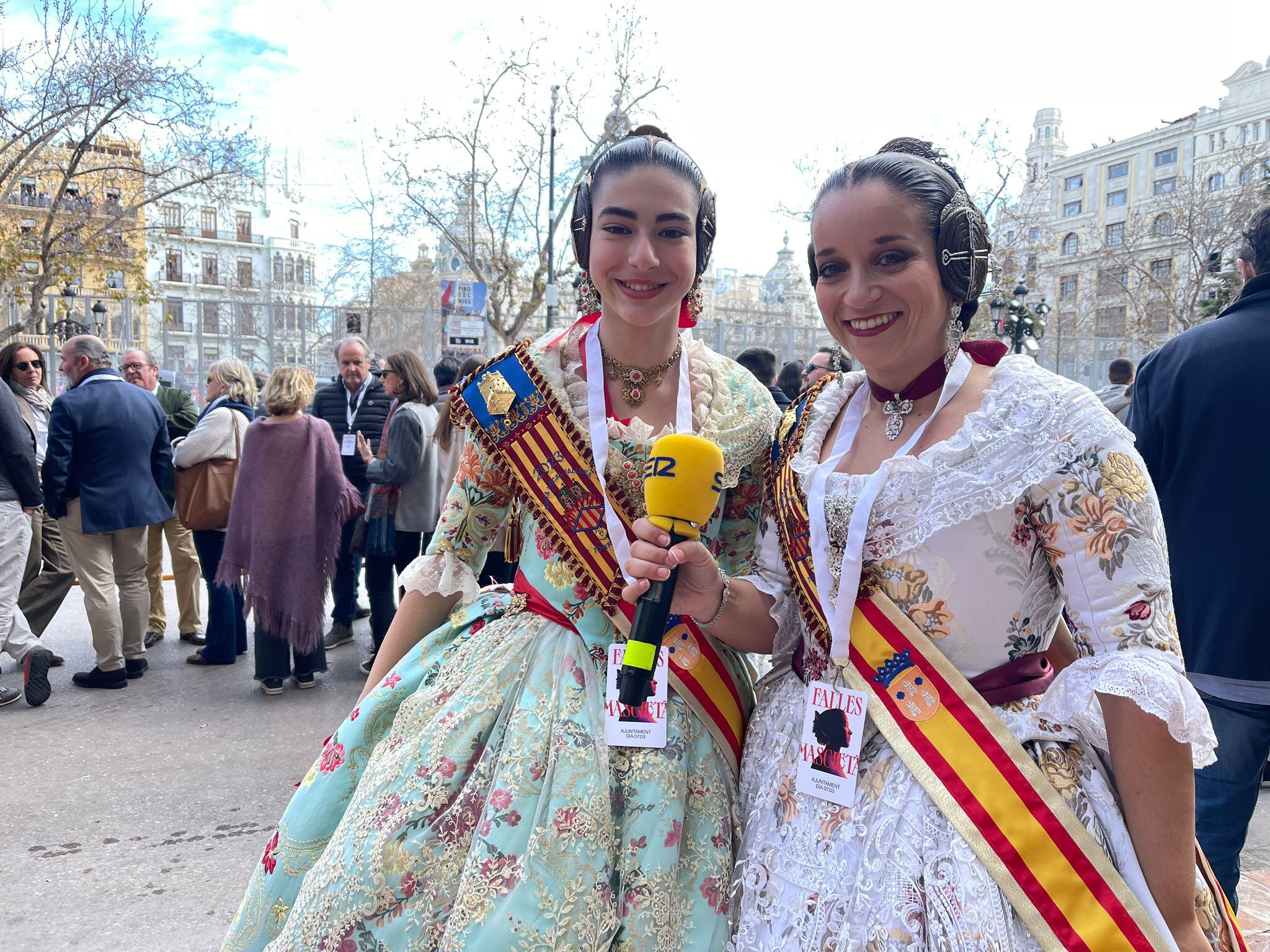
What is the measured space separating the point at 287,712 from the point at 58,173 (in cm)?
1195

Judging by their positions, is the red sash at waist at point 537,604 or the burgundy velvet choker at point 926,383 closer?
the burgundy velvet choker at point 926,383

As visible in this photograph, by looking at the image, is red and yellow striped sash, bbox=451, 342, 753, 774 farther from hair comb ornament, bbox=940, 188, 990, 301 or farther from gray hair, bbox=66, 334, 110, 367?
gray hair, bbox=66, 334, 110, 367

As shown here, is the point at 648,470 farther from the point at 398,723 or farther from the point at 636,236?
A: the point at 398,723

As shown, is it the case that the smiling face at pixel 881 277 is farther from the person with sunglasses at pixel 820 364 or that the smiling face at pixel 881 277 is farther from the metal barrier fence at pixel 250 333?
the metal barrier fence at pixel 250 333

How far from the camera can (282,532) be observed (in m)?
4.86

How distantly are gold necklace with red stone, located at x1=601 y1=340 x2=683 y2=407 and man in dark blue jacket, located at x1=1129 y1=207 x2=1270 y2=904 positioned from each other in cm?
148

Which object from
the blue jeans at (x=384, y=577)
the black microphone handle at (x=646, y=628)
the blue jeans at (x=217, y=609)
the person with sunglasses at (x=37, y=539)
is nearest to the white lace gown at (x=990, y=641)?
the black microphone handle at (x=646, y=628)

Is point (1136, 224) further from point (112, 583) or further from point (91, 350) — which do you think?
point (112, 583)

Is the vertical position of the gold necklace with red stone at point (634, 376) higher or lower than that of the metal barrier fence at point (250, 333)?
lower

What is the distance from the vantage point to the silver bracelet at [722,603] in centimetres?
150

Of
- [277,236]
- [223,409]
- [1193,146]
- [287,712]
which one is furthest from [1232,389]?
[1193,146]

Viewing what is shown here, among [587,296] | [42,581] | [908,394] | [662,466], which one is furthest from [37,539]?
[908,394]

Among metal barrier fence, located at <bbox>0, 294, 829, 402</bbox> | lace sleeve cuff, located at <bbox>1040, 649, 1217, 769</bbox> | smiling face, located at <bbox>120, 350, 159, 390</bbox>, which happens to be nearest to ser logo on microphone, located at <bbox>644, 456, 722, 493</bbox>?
lace sleeve cuff, located at <bbox>1040, 649, 1217, 769</bbox>

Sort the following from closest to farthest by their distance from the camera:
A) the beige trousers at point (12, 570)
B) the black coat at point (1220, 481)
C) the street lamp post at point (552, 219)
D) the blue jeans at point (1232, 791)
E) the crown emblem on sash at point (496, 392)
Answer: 1. the crown emblem on sash at point (496, 392)
2. the blue jeans at point (1232, 791)
3. the black coat at point (1220, 481)
4. the beige trousers at point (12, 570)
5. the street lamp post at point (552, 219)
